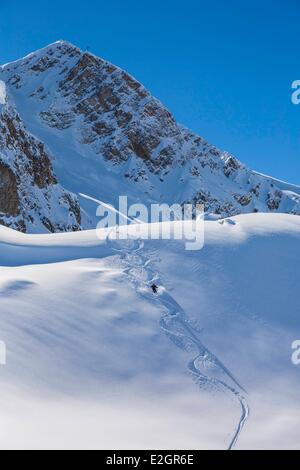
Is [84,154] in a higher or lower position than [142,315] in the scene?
higher

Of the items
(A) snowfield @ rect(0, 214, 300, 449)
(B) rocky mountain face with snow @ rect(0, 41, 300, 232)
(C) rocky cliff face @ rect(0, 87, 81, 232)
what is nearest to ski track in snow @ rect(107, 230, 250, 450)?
(A) snowfield @ rect(0, 214, 300, 449)

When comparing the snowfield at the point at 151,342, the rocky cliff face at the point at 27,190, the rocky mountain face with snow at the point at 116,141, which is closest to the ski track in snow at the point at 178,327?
the snowfield at the point at 151,342

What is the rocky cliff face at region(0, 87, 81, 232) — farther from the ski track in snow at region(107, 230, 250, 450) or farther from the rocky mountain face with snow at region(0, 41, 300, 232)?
the ski track in snow at region(107, 230, 250, 450)

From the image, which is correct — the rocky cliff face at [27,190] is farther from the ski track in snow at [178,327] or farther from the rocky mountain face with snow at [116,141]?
the ski track in snow at [178,327]

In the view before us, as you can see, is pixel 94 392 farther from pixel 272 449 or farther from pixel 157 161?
pixel 157 161

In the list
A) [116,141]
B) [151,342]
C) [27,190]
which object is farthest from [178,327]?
[116,141]

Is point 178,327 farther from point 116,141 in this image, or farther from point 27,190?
point 116,141

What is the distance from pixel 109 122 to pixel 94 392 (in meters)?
91.2

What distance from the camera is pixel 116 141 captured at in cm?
9181

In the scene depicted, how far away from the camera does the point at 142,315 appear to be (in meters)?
10.5

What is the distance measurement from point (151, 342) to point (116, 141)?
84.3 metres

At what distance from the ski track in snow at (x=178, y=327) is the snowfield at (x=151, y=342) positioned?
0.03m

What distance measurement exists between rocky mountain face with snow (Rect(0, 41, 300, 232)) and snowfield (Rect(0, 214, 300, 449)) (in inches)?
2254

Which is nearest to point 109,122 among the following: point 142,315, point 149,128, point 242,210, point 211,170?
point 149,128
